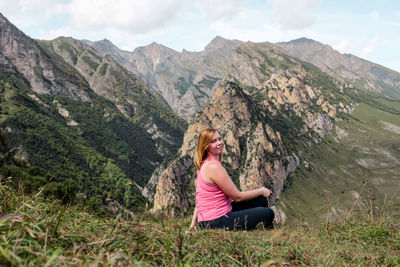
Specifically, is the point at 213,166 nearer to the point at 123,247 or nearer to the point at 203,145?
the point at 203,145

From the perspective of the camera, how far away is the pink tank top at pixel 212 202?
549 cm

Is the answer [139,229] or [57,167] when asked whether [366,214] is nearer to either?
[139,229]

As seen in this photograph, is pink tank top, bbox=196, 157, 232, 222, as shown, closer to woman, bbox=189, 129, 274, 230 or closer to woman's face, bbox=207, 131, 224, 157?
woman, bbox=189, 129, 274, 230

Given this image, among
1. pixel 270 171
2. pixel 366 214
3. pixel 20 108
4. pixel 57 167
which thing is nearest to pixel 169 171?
pixel 57 167

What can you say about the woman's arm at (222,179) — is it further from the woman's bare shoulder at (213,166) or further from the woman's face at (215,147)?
the woman's face at (215,147)

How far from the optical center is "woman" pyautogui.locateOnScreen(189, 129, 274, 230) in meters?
5.32

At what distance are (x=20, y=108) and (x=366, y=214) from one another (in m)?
245

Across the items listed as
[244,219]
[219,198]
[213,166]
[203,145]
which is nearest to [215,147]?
[203,145]

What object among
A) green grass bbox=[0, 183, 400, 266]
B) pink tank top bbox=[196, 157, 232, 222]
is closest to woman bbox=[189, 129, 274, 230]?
pink tank top bbox=[196, 157, 232, 222]

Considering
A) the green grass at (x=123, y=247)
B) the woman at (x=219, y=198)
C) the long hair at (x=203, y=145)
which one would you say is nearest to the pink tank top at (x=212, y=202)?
the woman at (x=219, y=198)

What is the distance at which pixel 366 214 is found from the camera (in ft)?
22.9

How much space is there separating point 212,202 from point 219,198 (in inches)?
7.5

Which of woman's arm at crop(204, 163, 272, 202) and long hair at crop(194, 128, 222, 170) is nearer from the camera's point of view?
woman's arm at crop(204, 163, 272, 202)

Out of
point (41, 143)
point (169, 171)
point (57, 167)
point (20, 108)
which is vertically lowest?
point (169, 171)
